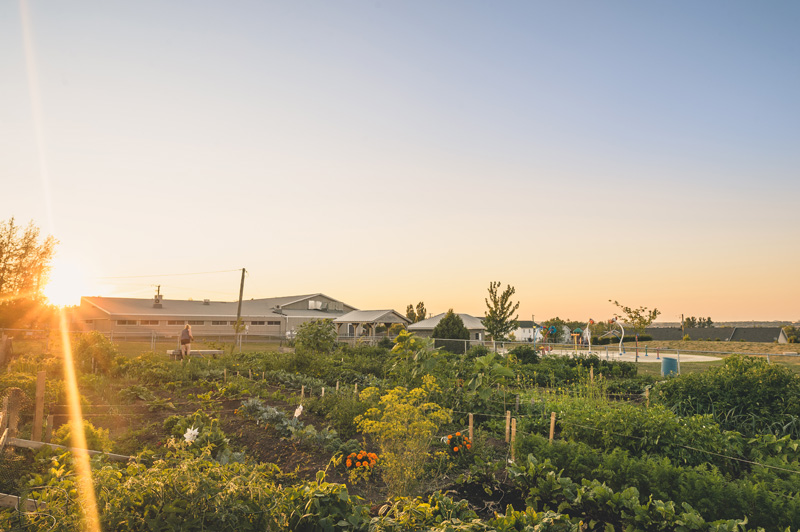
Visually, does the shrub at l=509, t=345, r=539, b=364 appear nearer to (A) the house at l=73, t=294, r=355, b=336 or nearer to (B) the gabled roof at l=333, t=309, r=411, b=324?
(B) the gabled roof at l=333, t=309, r=411, b=324

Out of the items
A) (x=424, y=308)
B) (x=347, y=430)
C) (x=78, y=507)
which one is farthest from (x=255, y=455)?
(x=424, y=308)

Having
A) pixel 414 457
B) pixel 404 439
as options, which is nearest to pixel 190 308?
pixel 404 439

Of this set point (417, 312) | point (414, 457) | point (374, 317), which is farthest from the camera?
point (417, 312)

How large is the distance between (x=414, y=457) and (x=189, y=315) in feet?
130

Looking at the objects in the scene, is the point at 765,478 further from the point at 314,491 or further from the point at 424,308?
the point at 424,308

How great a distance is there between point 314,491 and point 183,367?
1170 cm

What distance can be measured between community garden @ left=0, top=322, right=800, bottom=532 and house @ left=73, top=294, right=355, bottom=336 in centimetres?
2854

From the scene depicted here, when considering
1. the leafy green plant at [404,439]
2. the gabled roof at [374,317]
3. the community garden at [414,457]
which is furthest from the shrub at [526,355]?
the gabled roof at [374,317]

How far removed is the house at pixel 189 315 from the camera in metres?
38.1

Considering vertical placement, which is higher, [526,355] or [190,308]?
[190,308]

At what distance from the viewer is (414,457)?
17.4 ft

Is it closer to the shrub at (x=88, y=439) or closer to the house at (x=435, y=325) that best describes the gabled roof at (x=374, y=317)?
the house at (x=435, y=325)

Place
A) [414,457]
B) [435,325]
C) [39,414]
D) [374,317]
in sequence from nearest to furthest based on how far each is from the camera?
[414,457] < [39,414] < [374,317] < [435,325]

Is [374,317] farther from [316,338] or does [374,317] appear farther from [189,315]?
[316,338]
